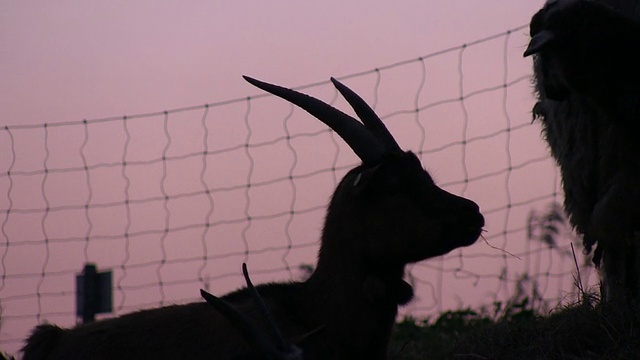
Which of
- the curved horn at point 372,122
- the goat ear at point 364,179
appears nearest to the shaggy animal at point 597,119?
the curved horn at point 372,122

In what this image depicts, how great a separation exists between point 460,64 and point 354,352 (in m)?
3.23

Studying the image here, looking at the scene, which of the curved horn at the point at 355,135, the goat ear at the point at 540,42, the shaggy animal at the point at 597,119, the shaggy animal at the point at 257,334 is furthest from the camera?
the shaggy animal at the point at 597,119

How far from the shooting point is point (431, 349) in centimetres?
688

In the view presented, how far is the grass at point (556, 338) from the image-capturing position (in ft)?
18.1

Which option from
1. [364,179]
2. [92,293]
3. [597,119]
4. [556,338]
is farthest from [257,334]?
[92,293]

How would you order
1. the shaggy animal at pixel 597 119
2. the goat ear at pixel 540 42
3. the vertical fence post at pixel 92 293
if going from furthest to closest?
the vertical fence post at pixel 92 293, the shaggy animal at pixel 597 119, the goat ear at pixel 540 42

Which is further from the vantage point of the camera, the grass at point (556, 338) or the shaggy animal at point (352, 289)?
the grass at point (556, 338)

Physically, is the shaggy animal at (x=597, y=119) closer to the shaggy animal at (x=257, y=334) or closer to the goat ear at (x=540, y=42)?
the goat ear at (x=540, y=42)

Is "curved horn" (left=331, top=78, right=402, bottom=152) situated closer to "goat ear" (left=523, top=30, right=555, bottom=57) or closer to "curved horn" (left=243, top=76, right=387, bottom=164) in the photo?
"curved horn" (left=243, top=76, right=387, bottom=164)

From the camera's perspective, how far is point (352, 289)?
5.50 metres

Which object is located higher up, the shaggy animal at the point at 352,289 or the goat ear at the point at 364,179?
the goat ear at the point at 364,179

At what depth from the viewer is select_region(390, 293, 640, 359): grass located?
552 centimetres

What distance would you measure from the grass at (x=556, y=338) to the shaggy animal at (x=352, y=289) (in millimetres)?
298

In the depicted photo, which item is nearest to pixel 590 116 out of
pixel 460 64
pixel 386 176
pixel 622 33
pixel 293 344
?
pixel 622 33
